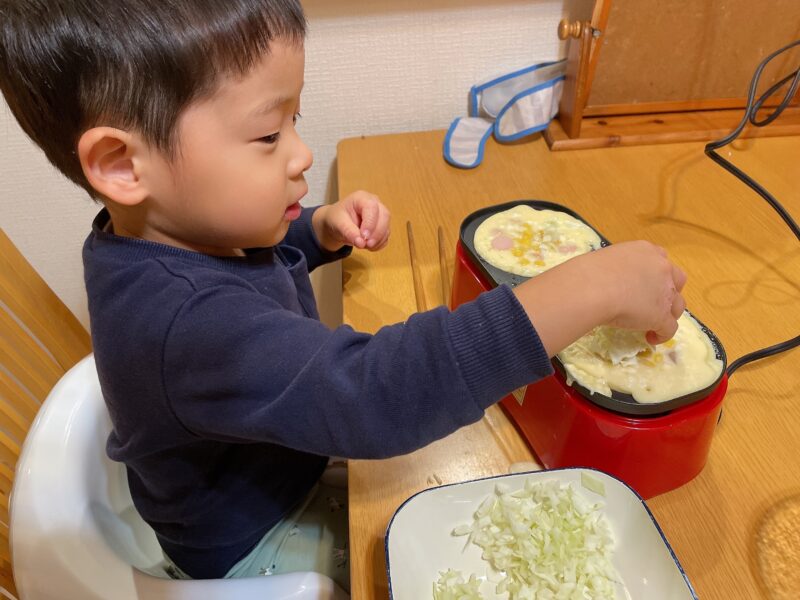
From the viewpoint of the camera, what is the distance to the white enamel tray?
450 millimetres

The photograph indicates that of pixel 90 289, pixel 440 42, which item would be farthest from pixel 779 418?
pixel 440 42

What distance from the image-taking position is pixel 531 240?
669 millimetres

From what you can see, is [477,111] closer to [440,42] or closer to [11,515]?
[440,42]

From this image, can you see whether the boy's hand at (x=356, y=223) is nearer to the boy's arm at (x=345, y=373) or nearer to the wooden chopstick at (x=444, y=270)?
the wooden chopstick at (x=444, y=270)

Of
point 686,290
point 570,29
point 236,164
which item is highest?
point 236,164

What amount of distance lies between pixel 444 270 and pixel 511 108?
1.37ft

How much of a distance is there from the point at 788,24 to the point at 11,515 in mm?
1289

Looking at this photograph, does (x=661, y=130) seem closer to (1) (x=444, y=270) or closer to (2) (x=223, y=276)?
(1) (x=444, y=270)

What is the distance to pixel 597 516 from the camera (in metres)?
0.49

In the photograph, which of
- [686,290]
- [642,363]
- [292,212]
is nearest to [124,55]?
[292,212]

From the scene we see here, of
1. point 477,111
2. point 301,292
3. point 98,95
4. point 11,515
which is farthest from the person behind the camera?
point 477,111

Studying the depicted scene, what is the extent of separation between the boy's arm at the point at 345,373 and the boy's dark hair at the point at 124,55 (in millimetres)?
151

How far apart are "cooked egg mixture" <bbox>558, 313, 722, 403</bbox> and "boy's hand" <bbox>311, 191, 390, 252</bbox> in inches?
12.6

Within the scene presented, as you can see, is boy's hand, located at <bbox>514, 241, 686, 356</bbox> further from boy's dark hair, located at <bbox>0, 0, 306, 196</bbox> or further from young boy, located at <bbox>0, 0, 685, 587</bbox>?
boy's dark hair, located at <bbox>0, 0, 306, 196</bbox>
